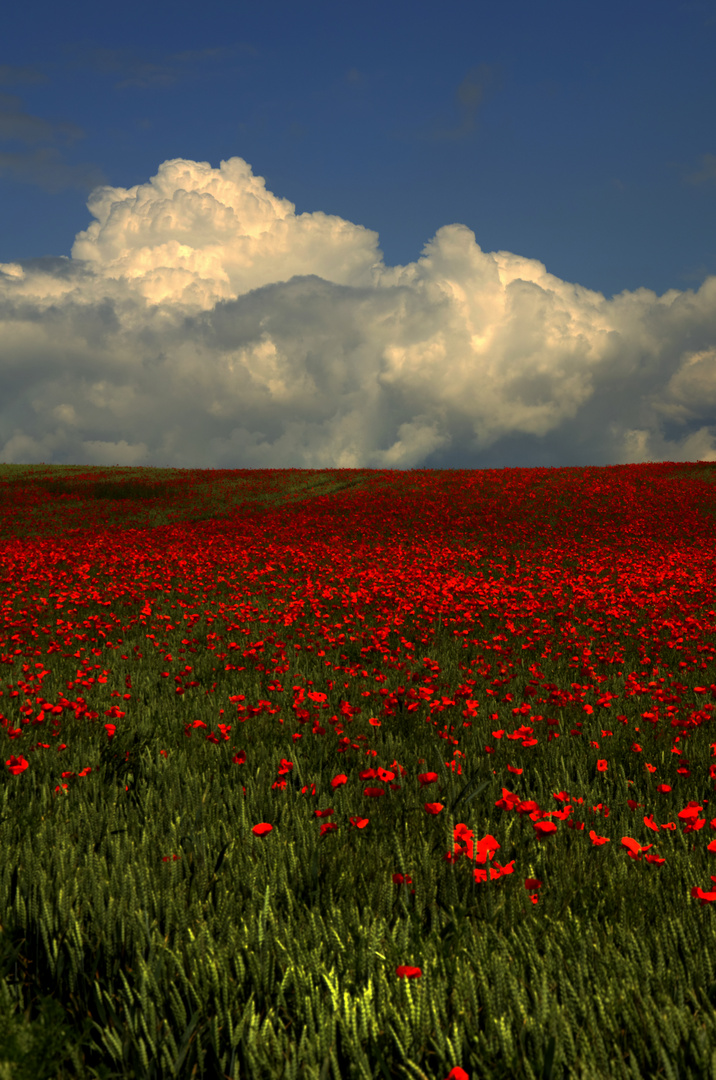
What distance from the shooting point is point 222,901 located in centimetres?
243

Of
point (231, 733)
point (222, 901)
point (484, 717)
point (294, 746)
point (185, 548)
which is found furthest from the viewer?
point (185, 548)

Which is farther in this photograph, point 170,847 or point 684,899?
point 170,847

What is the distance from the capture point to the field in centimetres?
180

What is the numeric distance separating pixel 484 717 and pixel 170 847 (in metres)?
3.22

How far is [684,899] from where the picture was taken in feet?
8.38

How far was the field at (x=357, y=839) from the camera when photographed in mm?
1799

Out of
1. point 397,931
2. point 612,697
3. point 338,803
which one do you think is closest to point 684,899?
point 397,931

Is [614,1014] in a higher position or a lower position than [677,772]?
higher

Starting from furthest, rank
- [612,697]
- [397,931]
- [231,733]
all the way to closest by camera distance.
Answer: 1. [612,697]
2. [231,733]
3. [397,931]

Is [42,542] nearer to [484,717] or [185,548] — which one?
[185,548]

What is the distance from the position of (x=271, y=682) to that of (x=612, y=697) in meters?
3.55

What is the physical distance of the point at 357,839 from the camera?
9.78ft

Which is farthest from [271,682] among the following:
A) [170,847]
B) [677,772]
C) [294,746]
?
[677,772]

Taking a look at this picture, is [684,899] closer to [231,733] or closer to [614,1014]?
[614,1014]
